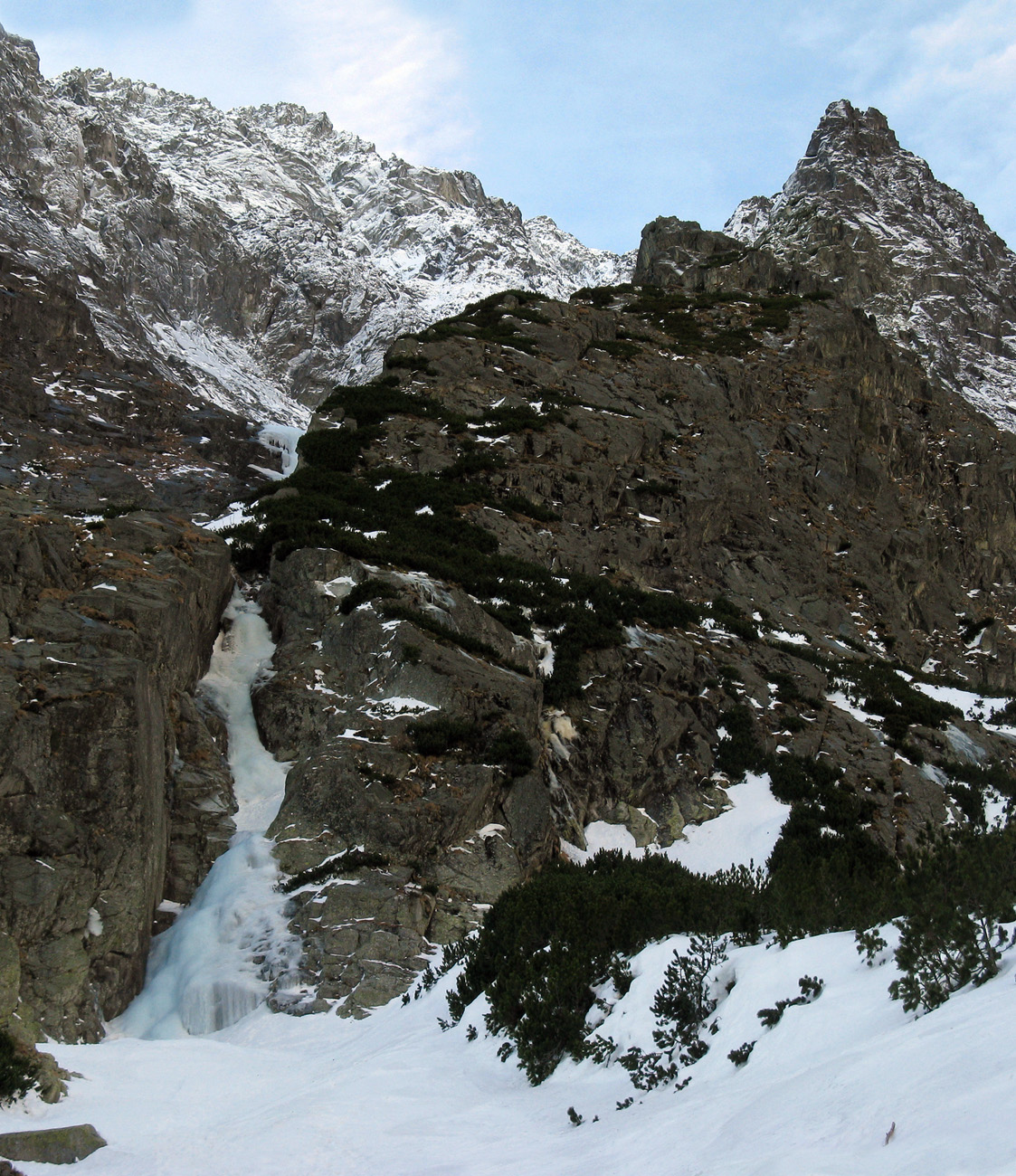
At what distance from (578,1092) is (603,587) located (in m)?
17.7

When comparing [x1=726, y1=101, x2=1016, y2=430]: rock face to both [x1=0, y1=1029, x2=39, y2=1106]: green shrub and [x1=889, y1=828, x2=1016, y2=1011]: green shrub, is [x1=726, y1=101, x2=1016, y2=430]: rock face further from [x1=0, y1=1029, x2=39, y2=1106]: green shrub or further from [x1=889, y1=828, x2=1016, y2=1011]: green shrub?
[x1=0, y1=1029, x2=39, y2=1106]: green shrub

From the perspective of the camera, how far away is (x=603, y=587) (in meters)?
24.8

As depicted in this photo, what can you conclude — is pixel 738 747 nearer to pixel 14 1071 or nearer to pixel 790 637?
pixel 790 637

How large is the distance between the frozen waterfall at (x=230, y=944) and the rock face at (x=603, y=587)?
50cm

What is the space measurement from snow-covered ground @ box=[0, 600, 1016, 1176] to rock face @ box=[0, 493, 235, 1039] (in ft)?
3.89

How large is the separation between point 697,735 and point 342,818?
870 centimetres

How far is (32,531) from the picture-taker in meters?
15.8

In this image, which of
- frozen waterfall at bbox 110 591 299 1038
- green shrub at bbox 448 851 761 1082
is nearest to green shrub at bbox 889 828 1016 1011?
green shrub at bbox 448 851 761 1082

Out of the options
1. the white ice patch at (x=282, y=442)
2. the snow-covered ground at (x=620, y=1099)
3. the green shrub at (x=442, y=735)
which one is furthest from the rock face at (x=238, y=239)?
the snow-covered ground at (x=620, y=1099)

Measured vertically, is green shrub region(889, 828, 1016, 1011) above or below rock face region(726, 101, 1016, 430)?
below

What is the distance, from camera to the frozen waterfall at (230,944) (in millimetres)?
12797

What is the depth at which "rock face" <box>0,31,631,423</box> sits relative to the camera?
98438 mm

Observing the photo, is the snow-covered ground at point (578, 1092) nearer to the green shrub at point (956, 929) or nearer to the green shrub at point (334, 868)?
the green shrub at point (956, 929)

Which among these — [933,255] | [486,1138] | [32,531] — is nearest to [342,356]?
[933,255]
